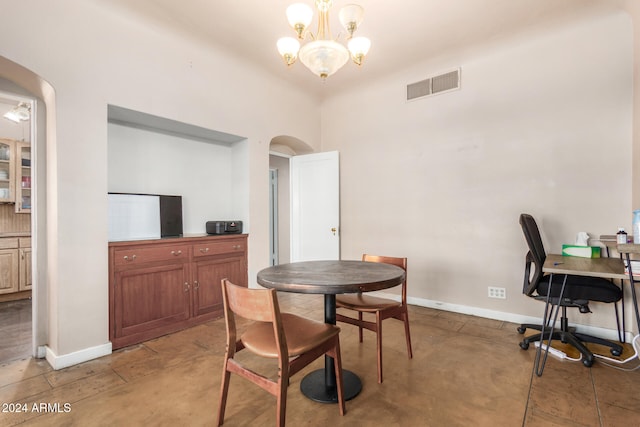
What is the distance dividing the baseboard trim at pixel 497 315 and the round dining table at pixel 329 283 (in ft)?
6.20

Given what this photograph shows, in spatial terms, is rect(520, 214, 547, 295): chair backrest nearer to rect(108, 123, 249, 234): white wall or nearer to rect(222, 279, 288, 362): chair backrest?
rect(222, 279, 288, 362): chair backrest

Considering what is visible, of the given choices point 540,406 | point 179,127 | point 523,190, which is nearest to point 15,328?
point 179,127

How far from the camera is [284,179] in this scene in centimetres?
617

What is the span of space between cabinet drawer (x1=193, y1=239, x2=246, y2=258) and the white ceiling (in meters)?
2.13

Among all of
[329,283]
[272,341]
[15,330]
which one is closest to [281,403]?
[272,341]

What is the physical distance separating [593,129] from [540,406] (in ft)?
8.30

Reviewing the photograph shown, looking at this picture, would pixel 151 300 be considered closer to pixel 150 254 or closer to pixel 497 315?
pixel 150 254

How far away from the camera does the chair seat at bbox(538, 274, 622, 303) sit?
2270 mm

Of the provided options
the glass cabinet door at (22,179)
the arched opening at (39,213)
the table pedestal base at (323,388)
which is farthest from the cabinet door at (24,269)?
the table pedestal base at (323,388)

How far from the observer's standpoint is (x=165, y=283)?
3.00 m

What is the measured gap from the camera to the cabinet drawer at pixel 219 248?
3258 mm

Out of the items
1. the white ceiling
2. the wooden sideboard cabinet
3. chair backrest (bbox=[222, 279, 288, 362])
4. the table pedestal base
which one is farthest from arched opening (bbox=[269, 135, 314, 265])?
chair backrest (bbox=[222, 279, 288, 362])

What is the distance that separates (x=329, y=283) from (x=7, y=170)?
16.8 feet

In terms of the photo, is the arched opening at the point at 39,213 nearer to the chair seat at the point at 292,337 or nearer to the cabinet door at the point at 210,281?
the cabinet door at the point at 210,281
